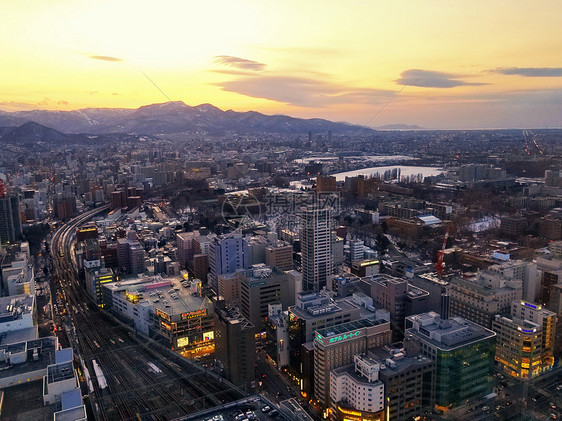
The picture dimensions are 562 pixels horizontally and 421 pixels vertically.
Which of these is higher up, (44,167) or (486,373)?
(44,167)

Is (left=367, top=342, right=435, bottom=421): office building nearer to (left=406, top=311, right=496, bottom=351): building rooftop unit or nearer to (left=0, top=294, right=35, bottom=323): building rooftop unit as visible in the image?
(left=406, top=311, right=496, bottom=351): building rooftop unit

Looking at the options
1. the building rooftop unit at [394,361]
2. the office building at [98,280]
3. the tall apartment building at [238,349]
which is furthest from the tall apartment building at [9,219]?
the building rooftop unit at [394,361]

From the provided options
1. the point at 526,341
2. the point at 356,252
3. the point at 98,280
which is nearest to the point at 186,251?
the point at 98,280

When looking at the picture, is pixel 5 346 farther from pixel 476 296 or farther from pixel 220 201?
pixel 220 201

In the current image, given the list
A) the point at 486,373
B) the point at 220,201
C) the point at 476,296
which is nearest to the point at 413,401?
the point at 486,373

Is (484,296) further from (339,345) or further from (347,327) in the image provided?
(339,345)
